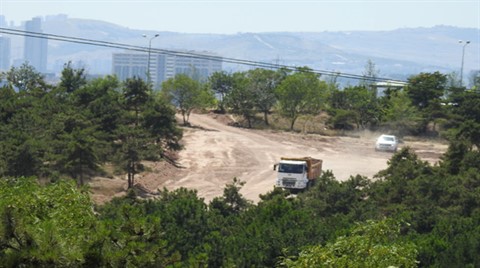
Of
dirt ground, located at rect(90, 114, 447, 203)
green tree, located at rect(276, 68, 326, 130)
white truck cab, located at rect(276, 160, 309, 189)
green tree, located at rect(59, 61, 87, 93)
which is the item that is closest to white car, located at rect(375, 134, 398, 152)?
dirt ground, located at rect(90, 114, 447, 203)

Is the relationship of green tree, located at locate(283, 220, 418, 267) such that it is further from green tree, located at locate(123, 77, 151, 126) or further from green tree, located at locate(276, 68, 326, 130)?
green tree, located at locate(276, 68, 326, 130)

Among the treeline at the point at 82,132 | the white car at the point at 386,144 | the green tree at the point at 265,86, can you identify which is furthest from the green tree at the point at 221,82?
the treeline at the point at 82,132

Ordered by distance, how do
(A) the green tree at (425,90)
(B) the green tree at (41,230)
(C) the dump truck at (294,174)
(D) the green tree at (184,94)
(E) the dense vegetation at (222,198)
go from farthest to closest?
(D) the green tree at (184,94)
(A) the green tree at (425,90)
(C) the dump truck at (294,174)
(E) the dense vegetation at (222,198)
(B) the green tree at (41,230)

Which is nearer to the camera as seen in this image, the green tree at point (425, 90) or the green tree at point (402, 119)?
the green tree at point (402, 119)

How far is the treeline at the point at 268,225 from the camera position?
9414 millimetres

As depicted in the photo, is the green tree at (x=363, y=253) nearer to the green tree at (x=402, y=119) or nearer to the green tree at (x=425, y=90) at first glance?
the green tree at (x=402, y=119)

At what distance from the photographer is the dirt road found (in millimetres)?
40312

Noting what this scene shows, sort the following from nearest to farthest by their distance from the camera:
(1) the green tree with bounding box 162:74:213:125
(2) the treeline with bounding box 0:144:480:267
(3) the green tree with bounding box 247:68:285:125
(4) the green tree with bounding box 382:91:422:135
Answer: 1. (2) the treeline with bounding box 0:144:480:267
2. (4) the green tree with bounding box 382:91:422:135
3. (1) the green tree with bounding box 162:74:213:125
4. (3) the green tree with bounding box 247:68:285:125

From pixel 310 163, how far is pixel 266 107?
25.8 metres

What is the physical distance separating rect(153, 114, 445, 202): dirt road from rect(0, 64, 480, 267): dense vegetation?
102 inches

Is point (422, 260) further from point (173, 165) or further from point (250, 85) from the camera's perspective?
point (250, 85)

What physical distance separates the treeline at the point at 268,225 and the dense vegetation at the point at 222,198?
0.03 meters

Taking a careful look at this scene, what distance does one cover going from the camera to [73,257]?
28.9 ft

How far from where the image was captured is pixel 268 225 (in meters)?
21.8
